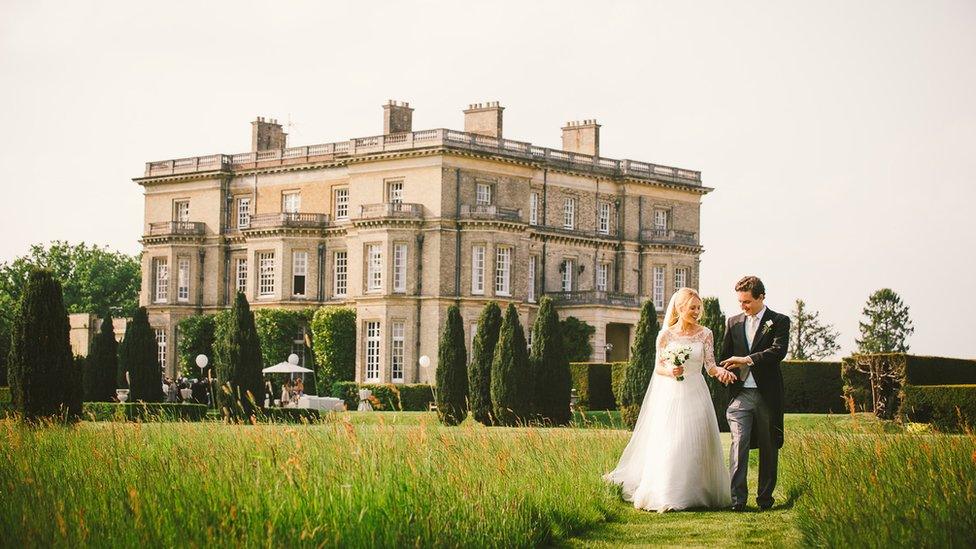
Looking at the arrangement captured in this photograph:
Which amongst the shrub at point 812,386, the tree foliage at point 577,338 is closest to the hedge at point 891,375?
the shrub at point 812,386

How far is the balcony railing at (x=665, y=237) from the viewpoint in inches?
2480

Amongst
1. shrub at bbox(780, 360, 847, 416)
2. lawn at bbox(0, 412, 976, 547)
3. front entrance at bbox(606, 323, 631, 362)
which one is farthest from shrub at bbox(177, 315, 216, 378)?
lawn at bbox(0, 412, 976, 547)

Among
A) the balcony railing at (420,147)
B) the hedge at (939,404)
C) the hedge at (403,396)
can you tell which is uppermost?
the balcony railing at (420,147)

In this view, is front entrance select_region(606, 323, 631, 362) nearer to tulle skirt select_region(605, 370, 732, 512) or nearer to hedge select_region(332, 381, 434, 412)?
hedge select_region(332, 381, 434, 412)

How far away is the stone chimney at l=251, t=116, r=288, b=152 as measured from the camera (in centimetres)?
6400

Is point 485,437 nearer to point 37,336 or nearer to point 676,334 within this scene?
point 676,334

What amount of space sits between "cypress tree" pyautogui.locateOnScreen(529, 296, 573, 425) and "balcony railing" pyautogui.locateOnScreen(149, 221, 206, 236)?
95.3 feet

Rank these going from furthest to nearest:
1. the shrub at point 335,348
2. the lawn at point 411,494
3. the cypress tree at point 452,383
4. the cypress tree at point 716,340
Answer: the shrub at point 335,348 < the cypress tree at point 452,383 < the cypress tree at point 716,340 < the lawn at point 411,494

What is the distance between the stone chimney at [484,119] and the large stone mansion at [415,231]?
5 cm

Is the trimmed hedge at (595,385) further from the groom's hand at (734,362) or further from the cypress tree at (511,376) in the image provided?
the groom's hand at (734,362)

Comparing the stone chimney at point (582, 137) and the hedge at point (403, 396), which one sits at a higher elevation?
the stone chimney at point (582, 137)

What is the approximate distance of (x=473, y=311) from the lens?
5566 cm

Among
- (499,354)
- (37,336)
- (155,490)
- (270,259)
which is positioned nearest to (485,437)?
(155,490)

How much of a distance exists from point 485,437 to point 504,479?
280 centimetres
